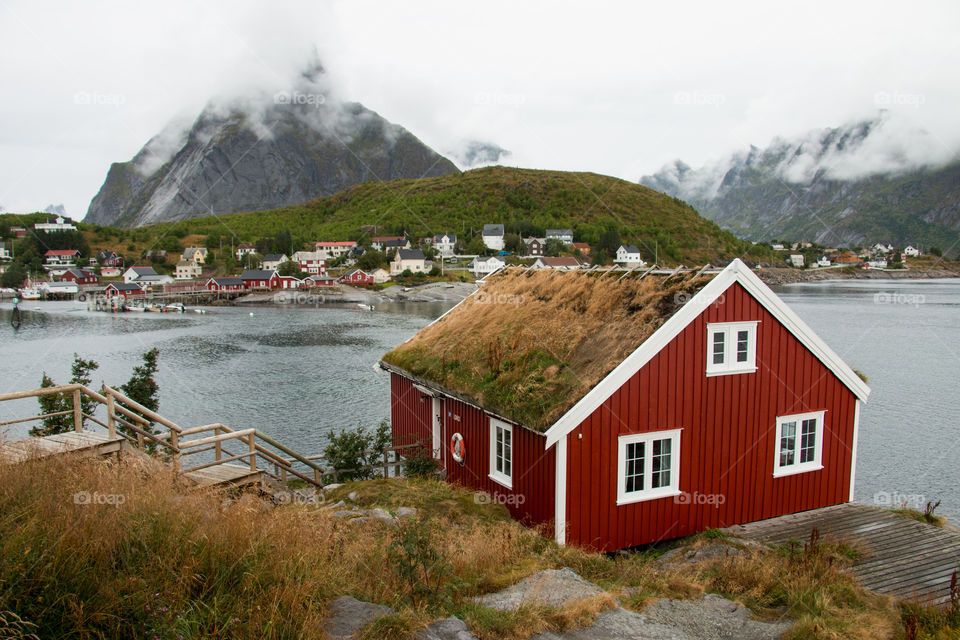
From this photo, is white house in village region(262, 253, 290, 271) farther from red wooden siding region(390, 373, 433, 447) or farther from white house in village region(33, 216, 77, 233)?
red wooden siding region(390, 373, 433, 447)

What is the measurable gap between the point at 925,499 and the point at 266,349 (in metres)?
51.6

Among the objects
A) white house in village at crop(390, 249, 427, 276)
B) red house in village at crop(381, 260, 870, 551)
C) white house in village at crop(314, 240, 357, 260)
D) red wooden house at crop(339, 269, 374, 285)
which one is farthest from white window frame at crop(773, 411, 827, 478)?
white house in village at crop(314, 240, 357, 260)

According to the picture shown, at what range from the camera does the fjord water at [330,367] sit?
28.5 metres

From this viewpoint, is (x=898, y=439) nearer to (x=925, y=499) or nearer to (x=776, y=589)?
(x=925, y=499)

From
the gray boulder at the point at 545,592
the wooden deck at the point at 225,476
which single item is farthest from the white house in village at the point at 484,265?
the gray boulder at the point at 545,592

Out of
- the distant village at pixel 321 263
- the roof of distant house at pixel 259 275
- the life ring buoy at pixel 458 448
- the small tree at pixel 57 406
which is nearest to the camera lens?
the life ring buoy at pixel 458 448

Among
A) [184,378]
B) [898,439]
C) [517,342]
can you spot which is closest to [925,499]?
[898,439]

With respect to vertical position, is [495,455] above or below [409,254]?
below

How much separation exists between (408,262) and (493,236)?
36476 mm

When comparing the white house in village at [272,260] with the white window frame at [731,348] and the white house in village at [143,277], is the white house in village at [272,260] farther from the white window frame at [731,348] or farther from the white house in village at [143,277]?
the white window frame at [731,348]

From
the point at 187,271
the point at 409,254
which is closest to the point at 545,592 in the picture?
the point at 409,254

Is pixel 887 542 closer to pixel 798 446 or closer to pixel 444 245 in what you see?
pixel 798 446

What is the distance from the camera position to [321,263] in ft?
484

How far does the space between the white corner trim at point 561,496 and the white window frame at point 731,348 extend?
3.60 m
